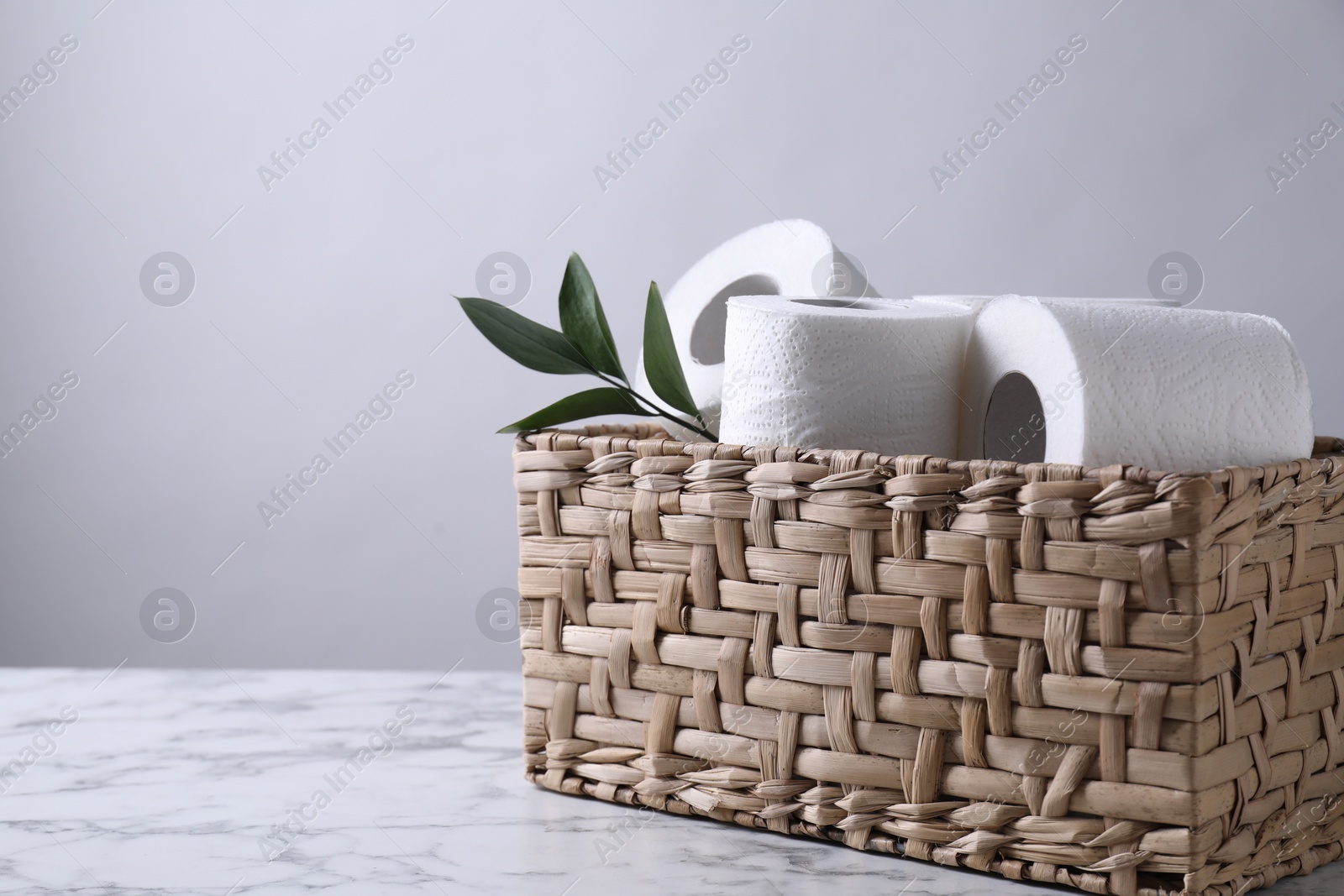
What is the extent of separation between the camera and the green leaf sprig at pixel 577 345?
0.70 m

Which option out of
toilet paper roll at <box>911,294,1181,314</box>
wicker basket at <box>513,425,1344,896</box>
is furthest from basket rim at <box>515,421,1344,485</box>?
toilet paper roll at <box>911,294,1181,314</box>

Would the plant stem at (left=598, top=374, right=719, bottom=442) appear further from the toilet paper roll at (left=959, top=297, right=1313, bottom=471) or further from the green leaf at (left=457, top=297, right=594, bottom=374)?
the toilet paper roll at (left=959, top=297, right=1313, bottom=471)

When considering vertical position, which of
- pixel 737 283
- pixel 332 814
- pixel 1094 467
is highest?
pixel 737 283

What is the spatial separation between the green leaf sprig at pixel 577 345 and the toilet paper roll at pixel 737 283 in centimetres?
2

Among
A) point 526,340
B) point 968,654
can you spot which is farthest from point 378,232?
point 968,654

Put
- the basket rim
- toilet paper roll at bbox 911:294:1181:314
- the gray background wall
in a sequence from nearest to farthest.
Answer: the basket rim < toilet paper roll at bbox 911:294:1181:314 < the gray background wall

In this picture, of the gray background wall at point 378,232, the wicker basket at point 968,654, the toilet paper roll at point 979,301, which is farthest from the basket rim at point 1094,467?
the gray background wall at point 378,232

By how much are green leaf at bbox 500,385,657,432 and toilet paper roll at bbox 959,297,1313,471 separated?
24cm

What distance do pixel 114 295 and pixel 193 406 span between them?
0.18 m

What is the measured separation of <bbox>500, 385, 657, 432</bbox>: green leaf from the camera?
2.31 ft

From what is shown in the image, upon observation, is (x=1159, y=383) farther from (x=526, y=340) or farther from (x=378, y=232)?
(x=378, y=232)

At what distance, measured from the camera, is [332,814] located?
62cm

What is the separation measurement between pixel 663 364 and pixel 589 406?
6 centimetres

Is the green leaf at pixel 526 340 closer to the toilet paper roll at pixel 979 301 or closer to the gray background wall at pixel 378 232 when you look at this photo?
the toilet paper roll at pixel 979 301
